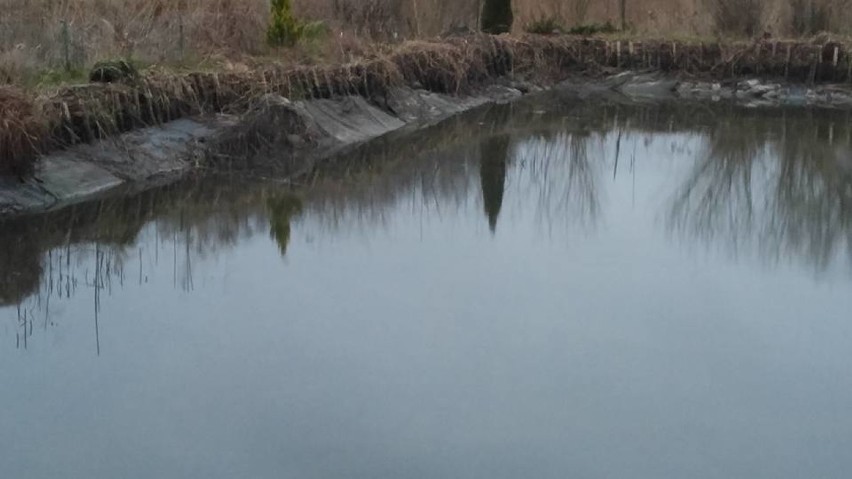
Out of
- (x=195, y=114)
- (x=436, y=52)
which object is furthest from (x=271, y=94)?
(x=436, y=52)

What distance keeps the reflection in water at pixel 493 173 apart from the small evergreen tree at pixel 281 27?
9.30 feet

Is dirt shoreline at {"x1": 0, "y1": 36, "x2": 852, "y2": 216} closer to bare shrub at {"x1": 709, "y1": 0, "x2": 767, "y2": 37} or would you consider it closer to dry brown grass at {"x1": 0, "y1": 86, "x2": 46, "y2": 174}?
dry brown grass at {"x1": 0, "y1": 86, "x2": 46, "y2": 174}

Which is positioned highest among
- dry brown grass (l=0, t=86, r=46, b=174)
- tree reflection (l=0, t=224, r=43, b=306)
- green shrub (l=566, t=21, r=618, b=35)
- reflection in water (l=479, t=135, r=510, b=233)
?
green shrub (l=566, t=21, r=618, b=35)

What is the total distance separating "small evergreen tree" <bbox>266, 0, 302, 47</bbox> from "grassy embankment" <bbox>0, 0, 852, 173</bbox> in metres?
0.11

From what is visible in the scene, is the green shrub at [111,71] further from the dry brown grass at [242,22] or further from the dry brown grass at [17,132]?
the dry brown grass at [17,132]

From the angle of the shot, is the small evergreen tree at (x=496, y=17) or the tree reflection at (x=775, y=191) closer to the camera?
the tree reflection at (x=775, y=191)

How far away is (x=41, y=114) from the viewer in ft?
34.5

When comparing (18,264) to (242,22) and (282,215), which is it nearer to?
(282,215)

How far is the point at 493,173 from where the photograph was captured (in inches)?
540

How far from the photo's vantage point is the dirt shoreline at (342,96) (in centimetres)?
1127

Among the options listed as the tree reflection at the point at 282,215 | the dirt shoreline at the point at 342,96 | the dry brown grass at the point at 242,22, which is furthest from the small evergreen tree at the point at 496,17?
the tree reflection at the point at 282,215

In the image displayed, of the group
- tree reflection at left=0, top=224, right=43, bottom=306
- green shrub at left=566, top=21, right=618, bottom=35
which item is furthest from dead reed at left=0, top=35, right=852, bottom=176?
tree reflection at left=0, top=224, right=43, bottom=306

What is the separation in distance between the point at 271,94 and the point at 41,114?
3.29 m

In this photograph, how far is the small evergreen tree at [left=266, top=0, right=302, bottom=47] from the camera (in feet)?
50.1
